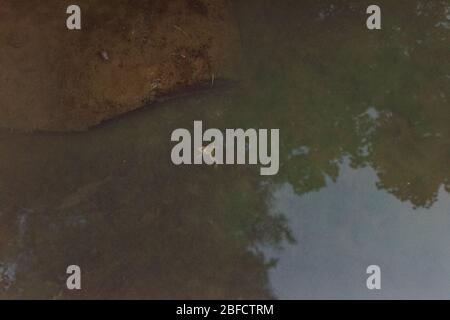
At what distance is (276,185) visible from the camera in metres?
2.00

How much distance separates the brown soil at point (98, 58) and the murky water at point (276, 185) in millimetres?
97

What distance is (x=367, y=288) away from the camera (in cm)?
195

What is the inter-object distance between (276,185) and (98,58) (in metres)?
1.10

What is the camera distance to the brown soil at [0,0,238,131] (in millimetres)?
2012

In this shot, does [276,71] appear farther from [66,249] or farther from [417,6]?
[66,249]

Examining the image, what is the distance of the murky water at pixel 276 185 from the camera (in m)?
1.95

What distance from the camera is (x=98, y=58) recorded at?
2.03 m

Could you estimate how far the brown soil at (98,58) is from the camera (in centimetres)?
201

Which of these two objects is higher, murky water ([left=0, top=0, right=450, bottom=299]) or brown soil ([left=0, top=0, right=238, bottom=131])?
brown soil ([left=0, top=0, right=238, bottom=131])

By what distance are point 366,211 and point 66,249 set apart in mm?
1485

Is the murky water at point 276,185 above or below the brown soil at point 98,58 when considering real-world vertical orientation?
below

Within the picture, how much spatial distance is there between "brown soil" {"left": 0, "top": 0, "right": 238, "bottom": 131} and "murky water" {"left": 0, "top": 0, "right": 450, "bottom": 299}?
10 centimetres

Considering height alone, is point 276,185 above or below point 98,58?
below
